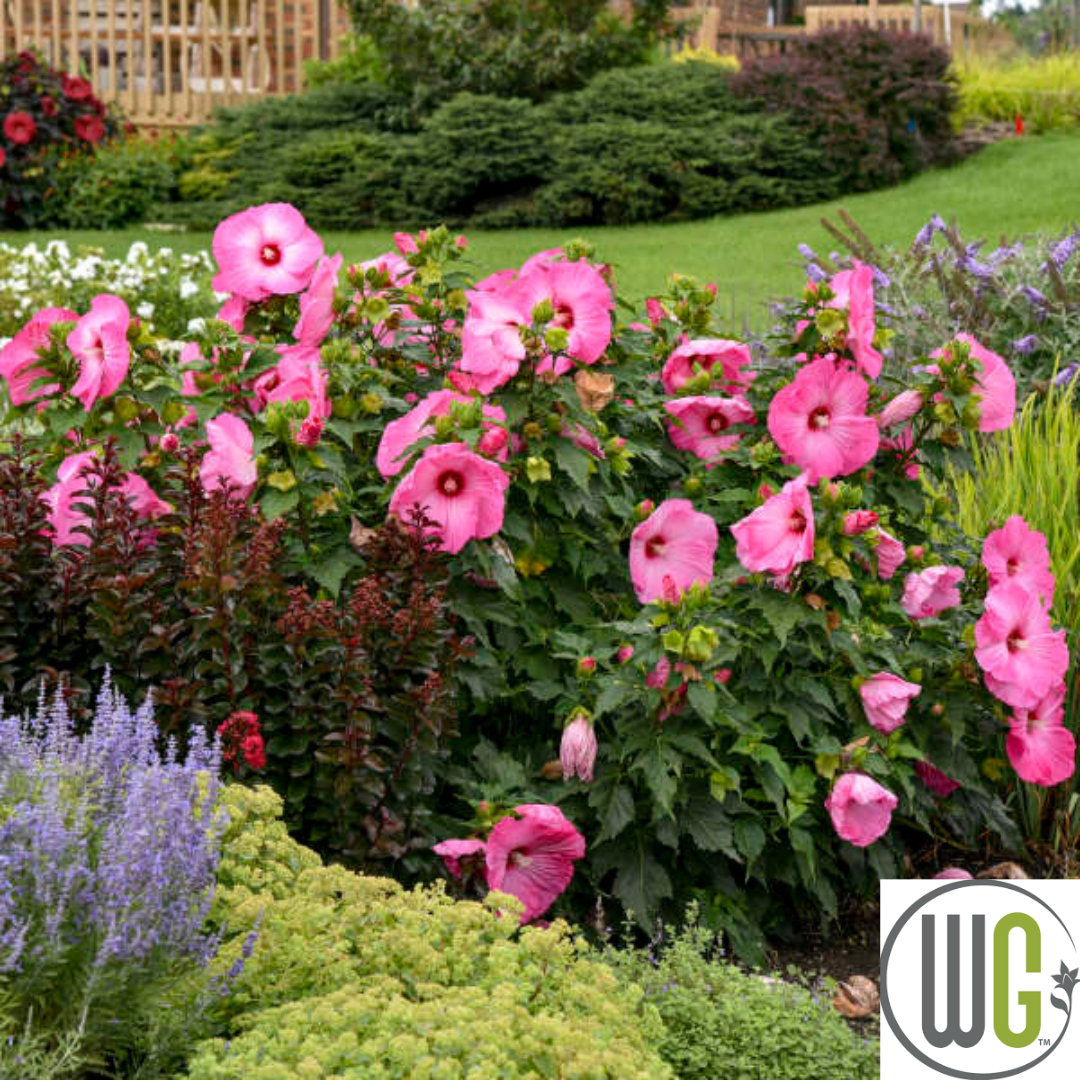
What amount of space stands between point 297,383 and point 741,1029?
4.42 feet

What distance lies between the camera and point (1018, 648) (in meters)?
3.10

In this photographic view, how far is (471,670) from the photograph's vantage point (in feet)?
9.59

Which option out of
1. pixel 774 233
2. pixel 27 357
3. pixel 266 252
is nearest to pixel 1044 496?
pixel 266 252

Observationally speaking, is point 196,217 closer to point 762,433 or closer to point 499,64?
point 499,64

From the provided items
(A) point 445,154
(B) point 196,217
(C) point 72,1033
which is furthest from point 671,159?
(C) point 72,1033

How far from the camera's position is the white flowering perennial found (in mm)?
7531

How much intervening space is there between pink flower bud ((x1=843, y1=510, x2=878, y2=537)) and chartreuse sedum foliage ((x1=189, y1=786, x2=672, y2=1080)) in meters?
0.89

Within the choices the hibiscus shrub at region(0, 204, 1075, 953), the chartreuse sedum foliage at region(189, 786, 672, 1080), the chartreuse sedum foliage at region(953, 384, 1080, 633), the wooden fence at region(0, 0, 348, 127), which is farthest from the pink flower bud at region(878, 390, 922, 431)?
the wooden fence at region(0, 0, 348, 127)

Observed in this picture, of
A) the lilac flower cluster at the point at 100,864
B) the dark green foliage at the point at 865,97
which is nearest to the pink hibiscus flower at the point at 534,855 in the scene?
the lilac flower cluster at the point at 100,864

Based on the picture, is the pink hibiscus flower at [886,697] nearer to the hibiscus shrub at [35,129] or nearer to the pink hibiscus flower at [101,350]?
the pink hibiscus flower at [101,350]

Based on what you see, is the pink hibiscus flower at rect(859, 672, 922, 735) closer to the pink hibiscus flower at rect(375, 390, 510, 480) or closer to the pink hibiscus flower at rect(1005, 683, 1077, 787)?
the pink hibiscus flower at rect(1005, 683, 1077, 787)

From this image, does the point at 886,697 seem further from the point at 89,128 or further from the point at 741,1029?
the point at 89,128

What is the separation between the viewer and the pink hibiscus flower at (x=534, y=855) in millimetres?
2756

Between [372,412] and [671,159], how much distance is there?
32.8 feet
